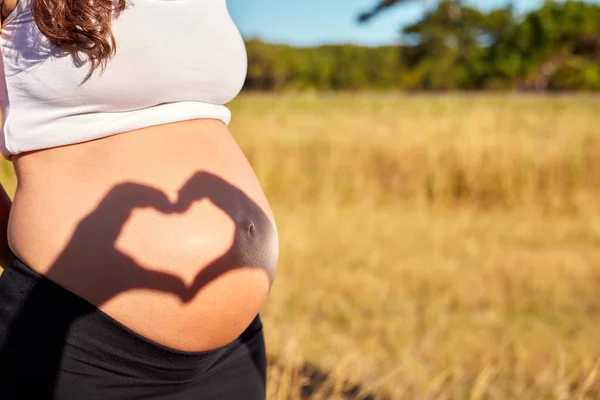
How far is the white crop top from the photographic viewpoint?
93 centimetres

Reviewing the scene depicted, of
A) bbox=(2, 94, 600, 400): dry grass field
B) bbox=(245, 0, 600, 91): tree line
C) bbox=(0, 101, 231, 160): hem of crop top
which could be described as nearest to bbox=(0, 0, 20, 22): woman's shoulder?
bbox=(0, 101, 231, 160): hem of crop top

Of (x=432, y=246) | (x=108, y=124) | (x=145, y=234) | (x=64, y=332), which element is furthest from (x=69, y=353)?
(x=432, y=246)

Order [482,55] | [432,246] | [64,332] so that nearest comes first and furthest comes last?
[64,332] < [432,246] < [482,55]

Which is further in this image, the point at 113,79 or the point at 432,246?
the point at 432,246

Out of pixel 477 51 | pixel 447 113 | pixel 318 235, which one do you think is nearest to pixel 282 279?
pixel 318 235

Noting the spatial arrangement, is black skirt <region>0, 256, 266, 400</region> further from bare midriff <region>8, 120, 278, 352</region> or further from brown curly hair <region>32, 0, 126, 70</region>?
brown curly hair <region>32, 0, 126, 70</region>

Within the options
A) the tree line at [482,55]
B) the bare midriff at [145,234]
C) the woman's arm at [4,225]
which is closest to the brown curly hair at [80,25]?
the bare midriff at [145,234]

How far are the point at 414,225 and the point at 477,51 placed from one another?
22.3 meters

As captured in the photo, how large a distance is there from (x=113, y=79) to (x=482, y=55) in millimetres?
27169

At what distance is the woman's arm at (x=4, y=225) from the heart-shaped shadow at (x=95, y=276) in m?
0.17

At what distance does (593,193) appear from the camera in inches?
258

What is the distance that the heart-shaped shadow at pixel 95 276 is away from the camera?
2.93 ft

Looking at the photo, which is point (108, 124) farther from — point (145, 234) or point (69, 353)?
point (69, 353)

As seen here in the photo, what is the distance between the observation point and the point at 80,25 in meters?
0.92
